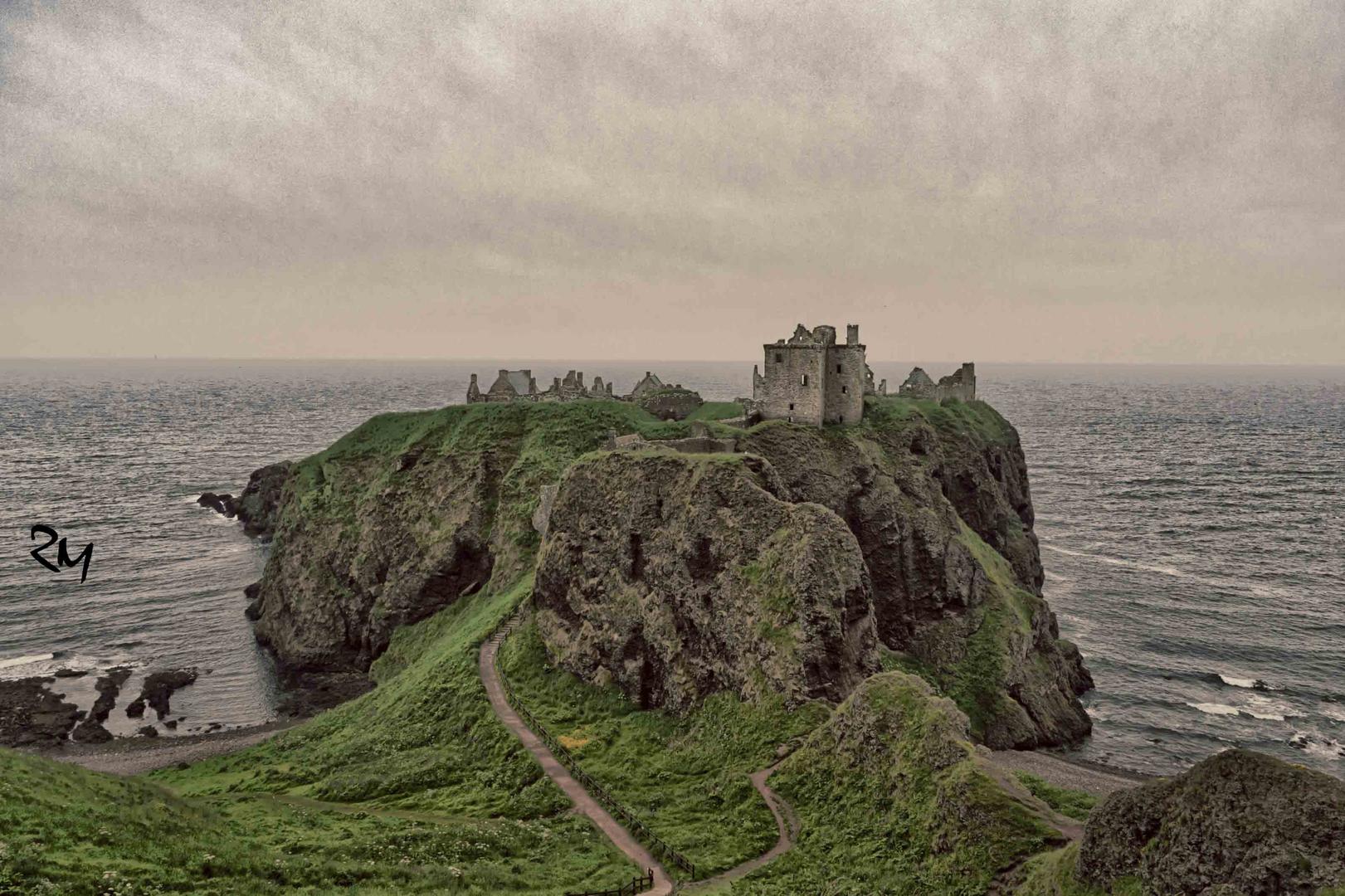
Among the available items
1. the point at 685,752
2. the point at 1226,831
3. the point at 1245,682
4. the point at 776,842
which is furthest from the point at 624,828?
the point at 1245,682

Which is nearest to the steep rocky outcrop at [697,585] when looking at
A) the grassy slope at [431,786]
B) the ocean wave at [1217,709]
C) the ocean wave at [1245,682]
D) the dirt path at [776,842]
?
the dirt path at [776,842]

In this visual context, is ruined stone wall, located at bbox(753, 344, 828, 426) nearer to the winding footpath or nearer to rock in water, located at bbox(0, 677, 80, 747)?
the winding footpath

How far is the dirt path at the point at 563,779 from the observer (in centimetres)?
3647

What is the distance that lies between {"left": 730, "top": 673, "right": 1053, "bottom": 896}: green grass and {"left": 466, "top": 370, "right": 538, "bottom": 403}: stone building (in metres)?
80.8

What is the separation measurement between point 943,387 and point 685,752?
81583mm

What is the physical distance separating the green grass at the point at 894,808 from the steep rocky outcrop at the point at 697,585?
585cm

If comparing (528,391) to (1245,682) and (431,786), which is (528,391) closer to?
(431,786)

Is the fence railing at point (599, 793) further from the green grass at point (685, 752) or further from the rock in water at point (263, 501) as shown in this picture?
the rock in water at point (263, 501)

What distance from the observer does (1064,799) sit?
133 feet

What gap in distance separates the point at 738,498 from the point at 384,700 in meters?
33.3

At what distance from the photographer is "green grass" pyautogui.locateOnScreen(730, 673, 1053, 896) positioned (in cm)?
3181

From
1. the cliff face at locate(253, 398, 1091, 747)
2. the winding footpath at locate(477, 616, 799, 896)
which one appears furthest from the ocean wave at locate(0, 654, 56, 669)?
the winding footpath at locate(477, 616, 799, 896)

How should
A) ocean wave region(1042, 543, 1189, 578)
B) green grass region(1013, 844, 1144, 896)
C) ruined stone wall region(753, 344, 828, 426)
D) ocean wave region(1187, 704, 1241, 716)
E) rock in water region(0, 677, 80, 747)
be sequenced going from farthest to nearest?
1. ocean wave region(1042, 543, 1189, 578)
2. ruined stone wall region(753, 344, 828, 426)
3. ocean wave region(1187, 704, 1241, 716)
4. rock in water region(0, 677, 80, 747)
5. green grass region(1013, 844, 1144, 896)

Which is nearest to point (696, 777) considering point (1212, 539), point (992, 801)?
point (992, 801)
